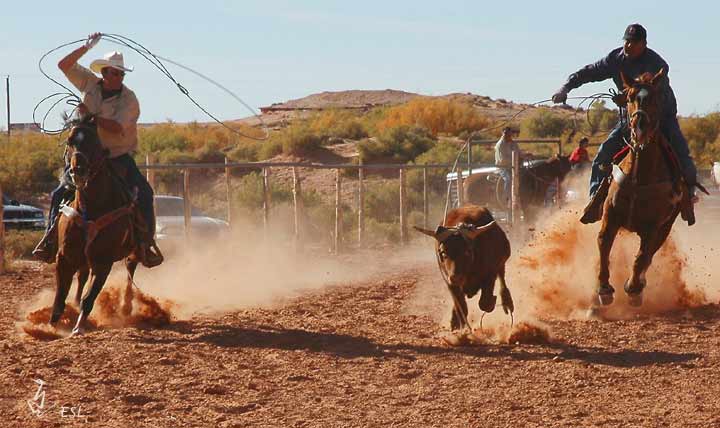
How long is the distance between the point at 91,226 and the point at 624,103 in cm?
470

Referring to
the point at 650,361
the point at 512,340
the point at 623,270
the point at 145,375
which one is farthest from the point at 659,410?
the point at 623,270

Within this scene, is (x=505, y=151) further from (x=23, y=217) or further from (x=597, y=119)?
(x=597, y=119)

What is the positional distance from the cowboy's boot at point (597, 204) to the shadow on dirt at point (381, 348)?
2188 mm

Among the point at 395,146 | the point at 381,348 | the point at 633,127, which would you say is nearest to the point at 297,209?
the point at 633,127

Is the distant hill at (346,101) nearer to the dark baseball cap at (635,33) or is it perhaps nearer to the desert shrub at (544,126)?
the desert shrub at (544,126)

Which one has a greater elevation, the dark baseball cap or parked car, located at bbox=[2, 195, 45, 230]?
the dark baseball cap

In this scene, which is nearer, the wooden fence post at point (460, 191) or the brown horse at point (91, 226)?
the brown horse at point (91, 226)

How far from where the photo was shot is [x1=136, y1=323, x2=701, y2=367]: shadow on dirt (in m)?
→ 9.55

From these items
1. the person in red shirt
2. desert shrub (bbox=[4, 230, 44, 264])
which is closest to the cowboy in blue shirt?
the person in red shirt

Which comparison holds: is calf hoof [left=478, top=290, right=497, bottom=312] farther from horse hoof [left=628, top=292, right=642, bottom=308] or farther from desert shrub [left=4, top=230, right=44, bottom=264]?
desert shrub [left=4, top=230, right=44, bottom=264]

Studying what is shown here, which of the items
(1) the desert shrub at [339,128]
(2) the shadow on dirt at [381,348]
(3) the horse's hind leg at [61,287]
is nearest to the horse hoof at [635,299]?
(2) the shadow on dirt at [381,348]

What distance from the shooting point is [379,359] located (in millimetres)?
9734

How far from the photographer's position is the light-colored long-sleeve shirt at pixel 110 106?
11.4 m

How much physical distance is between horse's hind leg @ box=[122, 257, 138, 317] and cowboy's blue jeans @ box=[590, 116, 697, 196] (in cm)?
440
